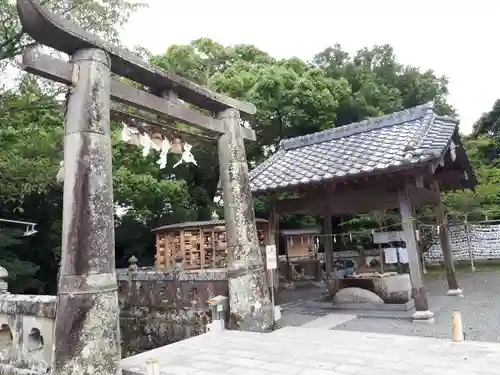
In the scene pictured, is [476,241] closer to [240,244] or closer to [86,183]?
[240,244]

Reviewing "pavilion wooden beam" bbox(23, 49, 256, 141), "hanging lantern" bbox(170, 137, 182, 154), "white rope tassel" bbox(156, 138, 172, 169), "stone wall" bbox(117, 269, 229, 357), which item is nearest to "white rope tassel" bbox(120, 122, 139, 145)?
"pavilion wooden beam" bbox(23, 49, 256, 141)

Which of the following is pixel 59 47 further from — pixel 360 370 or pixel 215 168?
pixel 215 168

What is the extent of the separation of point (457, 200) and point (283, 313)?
13.5 m

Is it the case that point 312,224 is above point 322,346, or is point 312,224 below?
above

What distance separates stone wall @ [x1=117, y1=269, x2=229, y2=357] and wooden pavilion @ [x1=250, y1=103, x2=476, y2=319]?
2.31 m

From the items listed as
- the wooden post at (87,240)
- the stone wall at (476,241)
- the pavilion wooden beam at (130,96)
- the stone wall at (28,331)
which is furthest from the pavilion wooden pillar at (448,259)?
the stone wall at (28,331)

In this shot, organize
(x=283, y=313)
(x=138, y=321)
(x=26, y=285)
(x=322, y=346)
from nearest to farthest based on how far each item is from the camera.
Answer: (x=322, y=346) → (x=283, y=313) → (x=138, y=321) → (x=26, y=285)

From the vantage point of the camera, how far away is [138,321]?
1176 centimetres

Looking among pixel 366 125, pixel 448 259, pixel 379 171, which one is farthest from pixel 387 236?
pixel 379 171

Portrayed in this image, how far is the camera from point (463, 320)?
311 inches

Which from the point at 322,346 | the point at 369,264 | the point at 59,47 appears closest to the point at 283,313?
the point at 322,346

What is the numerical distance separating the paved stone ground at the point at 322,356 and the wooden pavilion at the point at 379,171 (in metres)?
2.75

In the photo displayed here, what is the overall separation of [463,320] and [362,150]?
4425mm

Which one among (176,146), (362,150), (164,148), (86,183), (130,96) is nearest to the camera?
(86,183)
